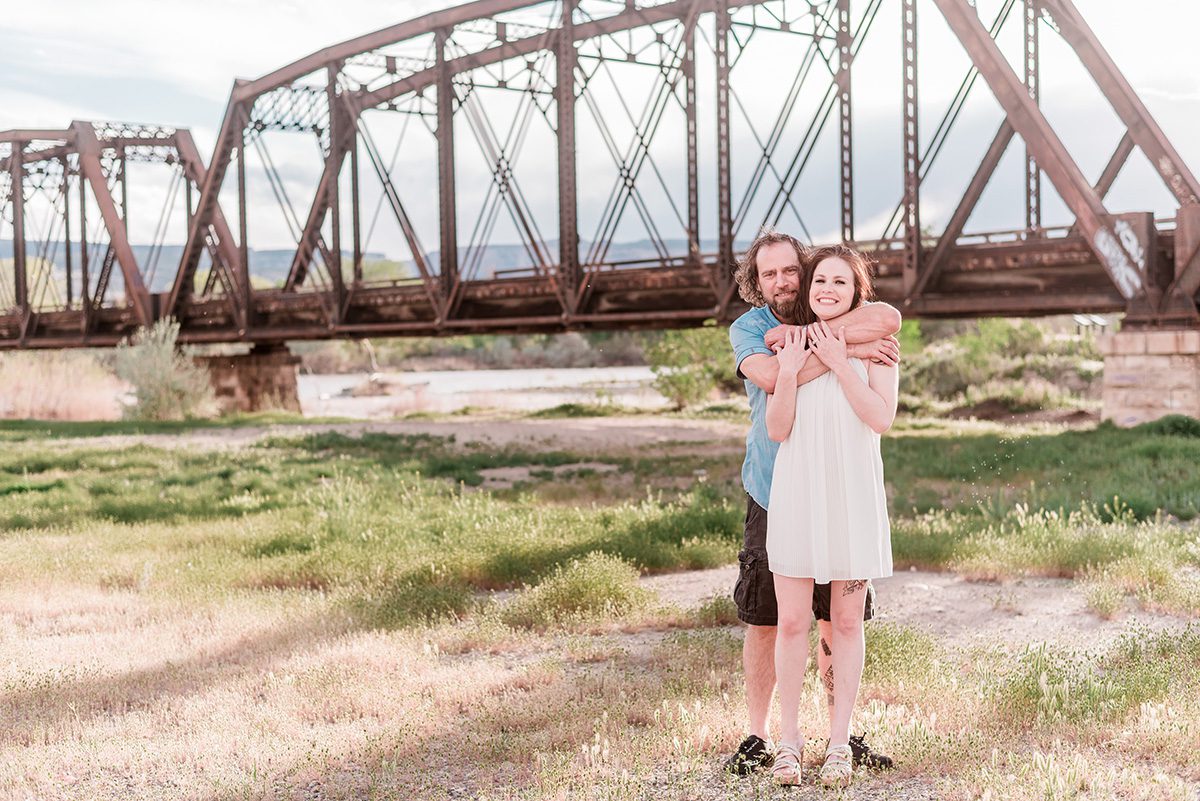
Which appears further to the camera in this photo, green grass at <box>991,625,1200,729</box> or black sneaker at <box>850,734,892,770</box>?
green grass at <box>991,625,1200,729</box>

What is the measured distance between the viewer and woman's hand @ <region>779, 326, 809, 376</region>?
400cm

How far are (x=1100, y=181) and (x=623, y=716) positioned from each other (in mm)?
13746

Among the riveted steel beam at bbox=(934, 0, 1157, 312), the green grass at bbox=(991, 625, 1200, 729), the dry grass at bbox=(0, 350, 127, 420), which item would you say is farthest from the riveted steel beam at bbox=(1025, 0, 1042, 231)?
the dry grass at bbox=(0, 350, 127, 420)

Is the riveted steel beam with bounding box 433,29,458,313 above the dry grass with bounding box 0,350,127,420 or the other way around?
above

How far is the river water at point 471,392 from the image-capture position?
37125 millimetres

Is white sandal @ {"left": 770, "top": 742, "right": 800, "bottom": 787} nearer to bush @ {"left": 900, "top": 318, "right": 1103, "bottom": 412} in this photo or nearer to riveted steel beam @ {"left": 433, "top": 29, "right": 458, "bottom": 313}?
riveted steel beam @ {"left": 433, "top": 29, "right": 458, "bottom": 313}

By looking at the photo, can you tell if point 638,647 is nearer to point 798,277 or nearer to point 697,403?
point 798,277

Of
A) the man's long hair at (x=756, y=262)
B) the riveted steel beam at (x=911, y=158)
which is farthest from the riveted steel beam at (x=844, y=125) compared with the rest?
the man's long hair at (x=756, y=262)

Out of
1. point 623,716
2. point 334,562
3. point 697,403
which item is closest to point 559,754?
point 623,716

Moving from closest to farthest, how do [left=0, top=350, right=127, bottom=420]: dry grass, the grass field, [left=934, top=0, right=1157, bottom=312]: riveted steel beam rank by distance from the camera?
the grass field
[left=934, top=0, right=1157, bottom=312]: riveted steel beam
[left=0, top=350, right=127, bottom=420]: dry grass

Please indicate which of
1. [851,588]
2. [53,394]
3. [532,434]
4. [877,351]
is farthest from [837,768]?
[53,394]

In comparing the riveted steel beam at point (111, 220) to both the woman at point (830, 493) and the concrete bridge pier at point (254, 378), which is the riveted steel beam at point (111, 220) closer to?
the concrete bridge pier at point (254, 378)

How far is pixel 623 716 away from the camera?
4.89 metres

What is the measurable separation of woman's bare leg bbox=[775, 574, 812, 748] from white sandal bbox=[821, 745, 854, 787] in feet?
0.47
